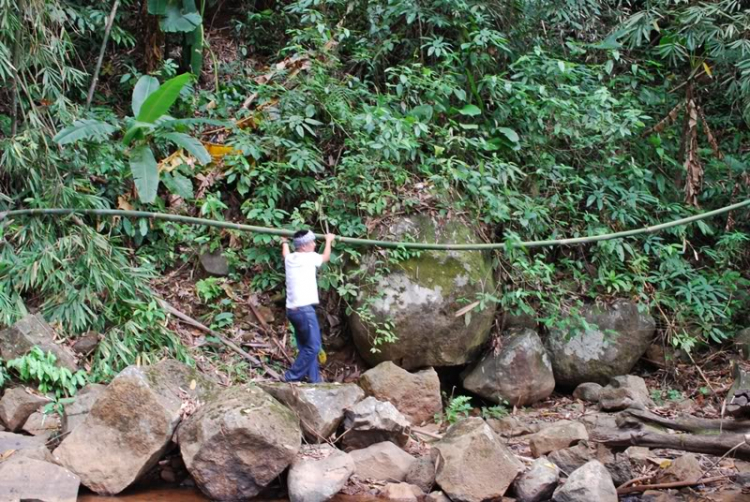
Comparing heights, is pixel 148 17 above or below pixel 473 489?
above

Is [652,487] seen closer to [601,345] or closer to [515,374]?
[515,374]

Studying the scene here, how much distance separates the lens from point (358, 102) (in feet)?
26.6

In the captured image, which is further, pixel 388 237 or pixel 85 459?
pixel 388 237

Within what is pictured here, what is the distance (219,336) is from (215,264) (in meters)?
0.86

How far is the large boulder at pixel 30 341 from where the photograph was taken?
19.2ft

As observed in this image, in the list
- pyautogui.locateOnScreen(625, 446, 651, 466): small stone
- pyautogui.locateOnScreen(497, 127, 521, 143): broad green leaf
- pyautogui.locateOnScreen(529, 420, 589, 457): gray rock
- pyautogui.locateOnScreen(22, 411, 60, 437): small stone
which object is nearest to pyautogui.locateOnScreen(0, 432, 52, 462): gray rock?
pyautogui.locateOnScreen(22, 411, 60, 437): small stone

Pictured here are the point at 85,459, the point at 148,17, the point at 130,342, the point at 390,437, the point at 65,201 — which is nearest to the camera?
the point at 85,459

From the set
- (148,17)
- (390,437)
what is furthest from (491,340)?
(148,17)

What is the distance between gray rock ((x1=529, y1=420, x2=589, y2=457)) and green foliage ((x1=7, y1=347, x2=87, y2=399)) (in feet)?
12.1

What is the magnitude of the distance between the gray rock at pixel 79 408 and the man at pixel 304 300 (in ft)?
5.13

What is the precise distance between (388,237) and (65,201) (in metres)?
3.03

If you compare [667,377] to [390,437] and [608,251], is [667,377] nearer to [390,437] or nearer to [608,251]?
[608,251]

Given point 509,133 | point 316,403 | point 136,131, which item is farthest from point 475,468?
point 136,131

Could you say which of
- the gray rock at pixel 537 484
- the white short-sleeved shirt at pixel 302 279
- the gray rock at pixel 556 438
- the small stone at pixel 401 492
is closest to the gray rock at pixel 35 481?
the small stone at pixel 401 492
